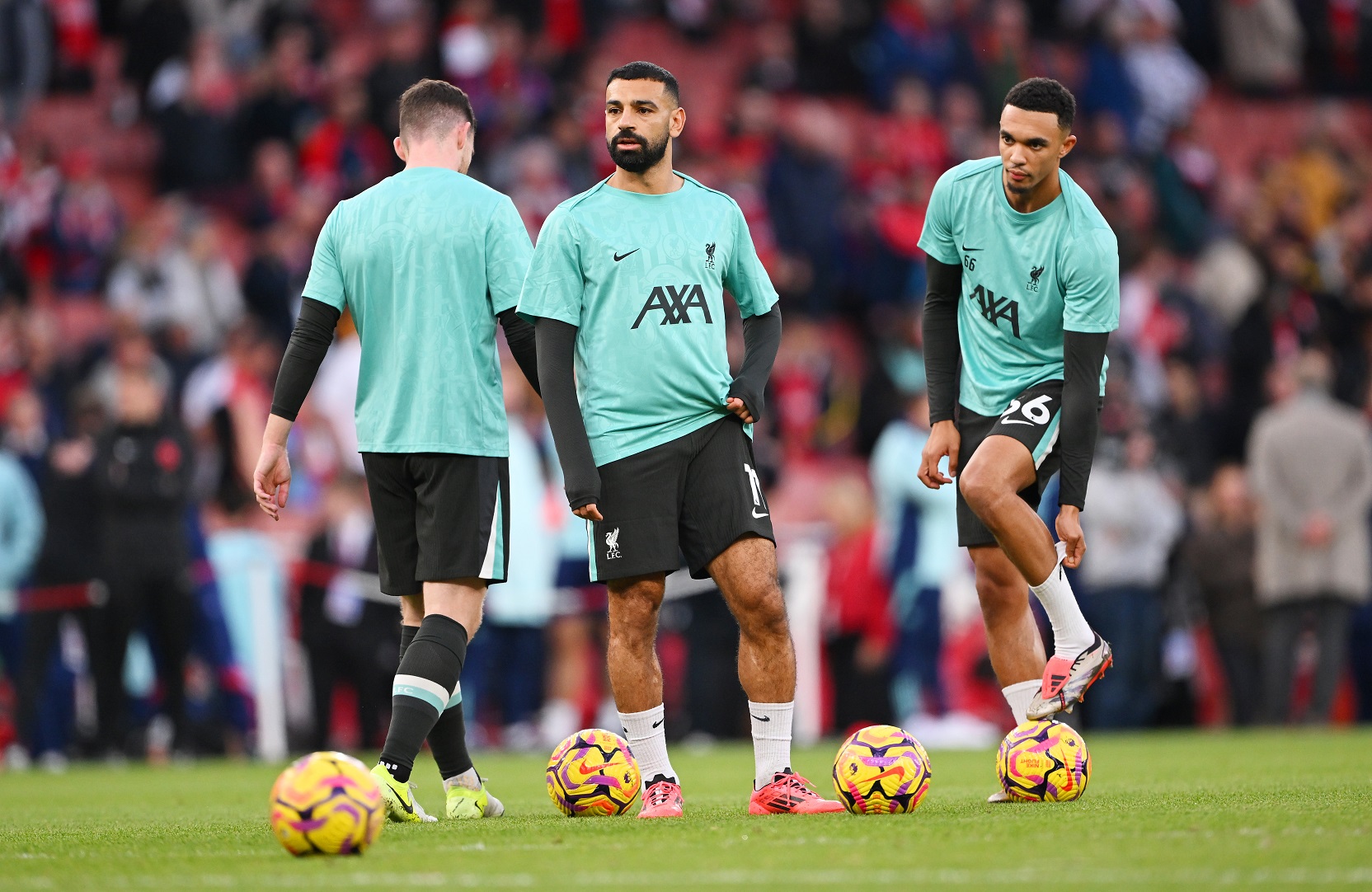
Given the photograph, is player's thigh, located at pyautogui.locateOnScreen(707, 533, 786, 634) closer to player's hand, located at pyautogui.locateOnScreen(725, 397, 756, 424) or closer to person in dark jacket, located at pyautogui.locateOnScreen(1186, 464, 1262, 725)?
player's hand, located at pyautogui.locateOnScreen(725, 397, 756, 424)

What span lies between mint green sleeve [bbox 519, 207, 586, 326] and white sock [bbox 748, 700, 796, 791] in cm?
164

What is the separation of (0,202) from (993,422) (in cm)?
1218

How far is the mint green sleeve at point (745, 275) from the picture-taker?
7.20m

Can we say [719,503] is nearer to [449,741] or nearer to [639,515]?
[639,515]

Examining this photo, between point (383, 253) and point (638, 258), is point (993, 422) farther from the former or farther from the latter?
point (383, 253)

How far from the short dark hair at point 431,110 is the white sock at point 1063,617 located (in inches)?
116

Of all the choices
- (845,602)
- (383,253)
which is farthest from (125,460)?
(383,253)

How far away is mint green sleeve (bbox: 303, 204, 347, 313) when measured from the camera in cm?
716

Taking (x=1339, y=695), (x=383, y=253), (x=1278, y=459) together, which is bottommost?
(x=1339, y=695)

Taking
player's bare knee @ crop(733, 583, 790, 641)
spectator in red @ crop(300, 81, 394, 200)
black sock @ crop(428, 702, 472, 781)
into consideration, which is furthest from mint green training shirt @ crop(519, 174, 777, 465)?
spectator in red @ crop(300, 81, 394, 200)

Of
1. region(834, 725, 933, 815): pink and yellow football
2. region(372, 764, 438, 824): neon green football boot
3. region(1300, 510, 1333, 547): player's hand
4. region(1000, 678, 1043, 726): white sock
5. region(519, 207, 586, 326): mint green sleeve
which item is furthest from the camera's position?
region(1300, 510, 1333, 547): player's hand

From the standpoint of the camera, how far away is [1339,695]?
1634 cm

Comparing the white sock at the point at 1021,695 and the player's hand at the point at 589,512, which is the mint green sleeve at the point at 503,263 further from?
the white sock at the point at 1021,695

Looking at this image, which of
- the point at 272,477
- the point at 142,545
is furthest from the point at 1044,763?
the point at 142,545
